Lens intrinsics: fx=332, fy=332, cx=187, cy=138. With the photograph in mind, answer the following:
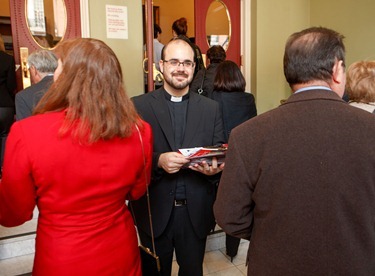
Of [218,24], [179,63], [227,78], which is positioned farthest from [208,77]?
[218,24]

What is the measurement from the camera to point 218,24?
14.2 feet

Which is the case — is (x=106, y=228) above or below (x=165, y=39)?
below

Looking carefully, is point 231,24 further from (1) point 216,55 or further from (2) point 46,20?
(2) point 46,20

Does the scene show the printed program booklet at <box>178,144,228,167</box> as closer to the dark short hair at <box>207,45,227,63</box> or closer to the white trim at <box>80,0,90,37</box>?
the dark short hair at <box>207,45,227,63</box>

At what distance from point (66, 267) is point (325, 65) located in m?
1.04

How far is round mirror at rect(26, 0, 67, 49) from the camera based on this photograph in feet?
10.9

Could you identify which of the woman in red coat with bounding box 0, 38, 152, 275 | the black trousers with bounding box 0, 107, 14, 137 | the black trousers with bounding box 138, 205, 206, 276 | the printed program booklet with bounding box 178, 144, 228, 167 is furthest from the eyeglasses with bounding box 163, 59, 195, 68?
the black trousers with bounding box 0, 107, 14, 137

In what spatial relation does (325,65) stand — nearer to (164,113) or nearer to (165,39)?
(164,113)

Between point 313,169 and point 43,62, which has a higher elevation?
point 43,62

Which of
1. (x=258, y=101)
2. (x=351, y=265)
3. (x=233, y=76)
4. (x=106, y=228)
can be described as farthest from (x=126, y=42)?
(x=351, y=265)

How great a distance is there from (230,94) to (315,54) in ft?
5.96

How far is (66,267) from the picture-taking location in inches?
43.0

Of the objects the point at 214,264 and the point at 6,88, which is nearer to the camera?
the point at 214,264

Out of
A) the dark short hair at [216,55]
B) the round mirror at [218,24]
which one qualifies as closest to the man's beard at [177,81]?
the dark short hair at [216,55]
